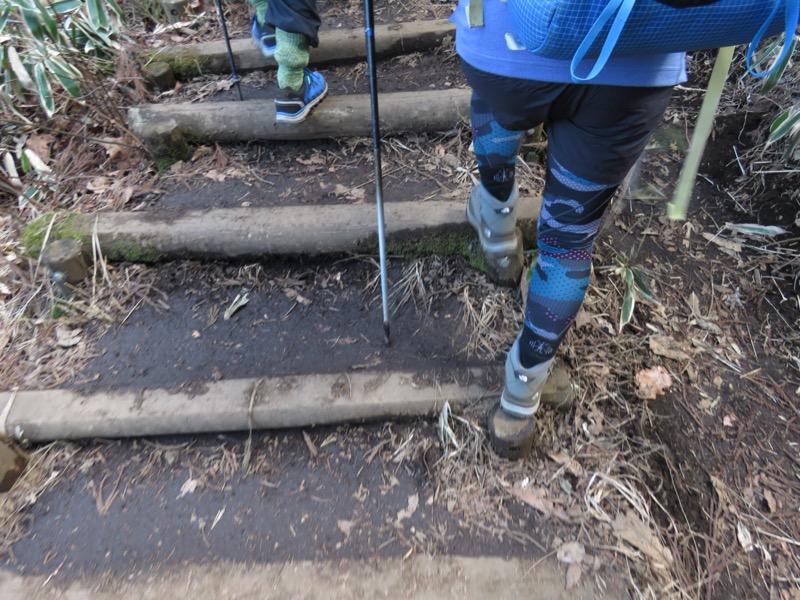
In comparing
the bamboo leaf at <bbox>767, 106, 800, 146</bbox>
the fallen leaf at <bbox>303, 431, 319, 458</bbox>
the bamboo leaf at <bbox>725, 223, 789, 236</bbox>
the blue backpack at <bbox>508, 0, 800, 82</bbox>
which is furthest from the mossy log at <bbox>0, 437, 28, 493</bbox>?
the bamboo leaf at <bbox>767, 106, 800, 146</bbox>

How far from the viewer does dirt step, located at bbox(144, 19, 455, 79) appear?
3.15 metres

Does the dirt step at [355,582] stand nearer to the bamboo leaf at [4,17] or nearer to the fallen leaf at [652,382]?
the fallen leaf at [652,382]

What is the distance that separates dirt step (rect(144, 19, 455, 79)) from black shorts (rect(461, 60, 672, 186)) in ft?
7.14

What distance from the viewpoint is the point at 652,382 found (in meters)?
1.95

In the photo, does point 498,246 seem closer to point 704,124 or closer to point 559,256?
point 559,256

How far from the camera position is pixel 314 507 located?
5.54 feet

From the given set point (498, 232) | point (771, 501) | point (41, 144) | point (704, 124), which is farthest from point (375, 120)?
point (41, 144)

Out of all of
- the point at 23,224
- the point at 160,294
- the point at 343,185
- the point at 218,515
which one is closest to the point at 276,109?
the point at 343,185

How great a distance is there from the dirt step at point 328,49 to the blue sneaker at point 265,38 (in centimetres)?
7

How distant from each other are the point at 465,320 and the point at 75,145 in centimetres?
246

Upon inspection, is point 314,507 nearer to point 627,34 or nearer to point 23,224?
point 627,34

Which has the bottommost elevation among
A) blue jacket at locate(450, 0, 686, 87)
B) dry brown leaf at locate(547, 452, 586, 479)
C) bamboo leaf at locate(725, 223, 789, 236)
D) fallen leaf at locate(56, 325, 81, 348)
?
dry brown leaf at locate(547, 452, 586, 479)

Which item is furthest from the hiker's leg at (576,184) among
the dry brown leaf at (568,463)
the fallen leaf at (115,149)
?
the fallen leaf at (115,149)

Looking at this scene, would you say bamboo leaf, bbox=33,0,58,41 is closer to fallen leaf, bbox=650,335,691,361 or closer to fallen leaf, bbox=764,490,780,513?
fallen leaf, bbox=650,335,691,361
